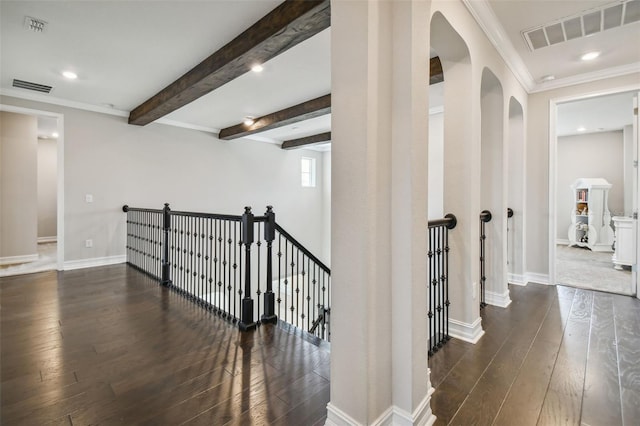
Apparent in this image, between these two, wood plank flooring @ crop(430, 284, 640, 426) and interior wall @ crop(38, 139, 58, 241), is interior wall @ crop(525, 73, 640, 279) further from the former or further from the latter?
interior wall @ crop(38, 139, 58, 241)

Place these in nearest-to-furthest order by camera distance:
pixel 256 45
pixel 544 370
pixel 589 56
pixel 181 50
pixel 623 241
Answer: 1. pixel 544 370
2. pixel 256 45
3. pixel 181 50
4. pixel 589 56
5. pixel 623 241

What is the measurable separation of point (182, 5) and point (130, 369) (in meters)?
2.73

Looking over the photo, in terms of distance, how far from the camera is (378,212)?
4.58 ft

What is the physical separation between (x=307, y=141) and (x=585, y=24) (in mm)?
5031

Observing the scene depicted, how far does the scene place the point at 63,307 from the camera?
10.3ft

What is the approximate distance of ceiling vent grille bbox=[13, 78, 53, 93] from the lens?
3811 mm

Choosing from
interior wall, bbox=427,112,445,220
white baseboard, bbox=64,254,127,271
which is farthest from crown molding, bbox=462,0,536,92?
white baseboard, bbox=64,254,127,271

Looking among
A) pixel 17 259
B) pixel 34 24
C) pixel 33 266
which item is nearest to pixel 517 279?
pixel 34 24

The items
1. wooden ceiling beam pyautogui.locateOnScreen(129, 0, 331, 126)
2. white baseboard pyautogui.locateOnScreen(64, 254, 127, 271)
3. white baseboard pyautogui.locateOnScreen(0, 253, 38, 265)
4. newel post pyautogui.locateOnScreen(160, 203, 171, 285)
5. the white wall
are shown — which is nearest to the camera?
wooden ceiling beam pyautogui.locateOnScreen(129, 0, 331, 126)

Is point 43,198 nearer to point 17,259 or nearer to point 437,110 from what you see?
point 17,259

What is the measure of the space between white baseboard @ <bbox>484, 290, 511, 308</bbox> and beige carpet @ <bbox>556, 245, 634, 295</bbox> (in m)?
1.57

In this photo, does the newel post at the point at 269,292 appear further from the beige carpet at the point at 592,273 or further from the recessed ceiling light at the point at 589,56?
the beige carpet at the point at 592,273

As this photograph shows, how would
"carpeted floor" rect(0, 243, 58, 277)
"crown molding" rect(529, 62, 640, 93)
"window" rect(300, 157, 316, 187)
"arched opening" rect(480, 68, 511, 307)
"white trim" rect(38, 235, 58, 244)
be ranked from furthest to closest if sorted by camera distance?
"window" rect(300, 157, 316, 187)
"white trim" rect(38, 235, 58, 244)
"carpeted floor" rect(0, 243, 58, 277)
"crown molding" rect(529, 62, 640, 93)
"arched opening" rect(480, 68, 511, 307)

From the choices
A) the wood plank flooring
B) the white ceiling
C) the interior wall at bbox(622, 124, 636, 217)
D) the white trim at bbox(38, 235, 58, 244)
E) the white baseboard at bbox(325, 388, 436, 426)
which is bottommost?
the wood plank flooring
